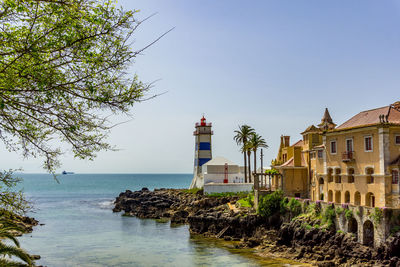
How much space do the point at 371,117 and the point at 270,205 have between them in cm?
1248

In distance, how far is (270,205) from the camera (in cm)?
3894

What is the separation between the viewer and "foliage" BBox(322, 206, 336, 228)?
31.4 m

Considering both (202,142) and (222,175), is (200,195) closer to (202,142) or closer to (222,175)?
(222,175)

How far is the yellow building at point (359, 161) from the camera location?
1154 inches

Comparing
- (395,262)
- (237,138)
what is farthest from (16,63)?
(237,138)

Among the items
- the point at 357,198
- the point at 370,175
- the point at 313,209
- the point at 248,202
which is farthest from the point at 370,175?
the point at 248,202

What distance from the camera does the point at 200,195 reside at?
196ft

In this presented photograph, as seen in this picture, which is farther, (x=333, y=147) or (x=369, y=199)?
(x=333, y=147)

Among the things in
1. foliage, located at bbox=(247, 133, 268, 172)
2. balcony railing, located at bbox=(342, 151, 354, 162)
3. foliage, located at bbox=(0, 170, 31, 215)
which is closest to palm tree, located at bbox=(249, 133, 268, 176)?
foliage, located at bbox=(247, 133, 268, 172)

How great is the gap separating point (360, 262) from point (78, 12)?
25.0 m

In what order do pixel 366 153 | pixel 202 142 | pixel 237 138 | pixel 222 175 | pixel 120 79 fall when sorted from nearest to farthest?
pixel 120 79, pixel 366 153, pixel 237 138, pixel 222 175, pixel 202 142

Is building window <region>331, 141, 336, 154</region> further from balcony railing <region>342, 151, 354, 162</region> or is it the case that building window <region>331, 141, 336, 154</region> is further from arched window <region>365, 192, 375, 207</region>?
arched window <region>365, 192, 375, 207</region>

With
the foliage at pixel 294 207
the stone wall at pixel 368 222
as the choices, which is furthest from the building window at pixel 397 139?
the foliage at pixel 294 207

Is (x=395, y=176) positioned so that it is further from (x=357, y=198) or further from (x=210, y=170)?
(x=210, y=170)
